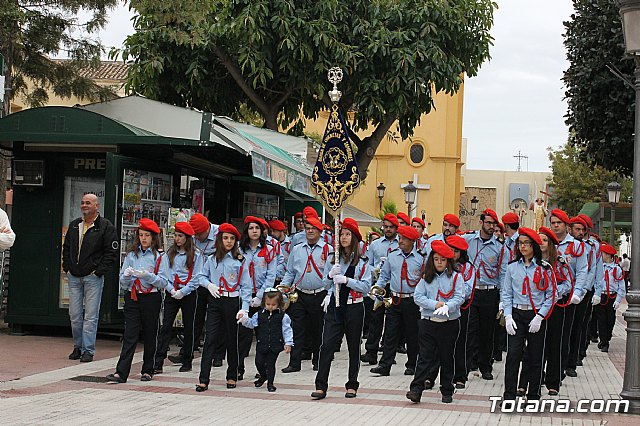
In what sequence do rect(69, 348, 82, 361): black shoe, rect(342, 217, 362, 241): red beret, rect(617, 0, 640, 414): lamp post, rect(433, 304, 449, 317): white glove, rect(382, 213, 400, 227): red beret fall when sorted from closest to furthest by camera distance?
1. rect(433, 304, 449, 317): white glove
2. rect(617, 0, 640, 414): lamp post
3. rect(342, 217, 362, 241): red beret
4. rect(69, 348, 82, 361): black shoe
5. rect(382, 213, 400, 227): red beret

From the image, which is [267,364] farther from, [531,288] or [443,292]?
[531,288]

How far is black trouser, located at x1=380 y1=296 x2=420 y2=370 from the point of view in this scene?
13.1 metres

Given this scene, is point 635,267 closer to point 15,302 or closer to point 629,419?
point 629,419

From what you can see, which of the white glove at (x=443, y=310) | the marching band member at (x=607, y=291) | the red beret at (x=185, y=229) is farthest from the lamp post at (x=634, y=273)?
the marching band member at (x=607, y=291)

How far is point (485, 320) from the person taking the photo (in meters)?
13.4

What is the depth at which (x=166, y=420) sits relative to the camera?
9.39 m

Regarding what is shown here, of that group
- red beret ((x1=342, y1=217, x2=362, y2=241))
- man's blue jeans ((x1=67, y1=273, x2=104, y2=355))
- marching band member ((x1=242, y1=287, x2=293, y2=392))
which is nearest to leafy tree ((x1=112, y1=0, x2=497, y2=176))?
man's blue jeans ((x1=67, y1=273, x2=104, y2=355))

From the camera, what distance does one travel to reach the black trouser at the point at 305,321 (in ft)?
44.7

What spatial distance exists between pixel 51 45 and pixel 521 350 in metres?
13.1

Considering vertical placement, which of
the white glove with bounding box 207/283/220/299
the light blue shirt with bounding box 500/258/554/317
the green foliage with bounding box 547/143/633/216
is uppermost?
the green foliage with bounding box 547/143/633/216

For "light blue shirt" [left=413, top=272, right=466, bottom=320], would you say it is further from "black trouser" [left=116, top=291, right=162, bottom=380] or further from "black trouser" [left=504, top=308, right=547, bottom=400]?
"black trouser" [left=116, top=291, right=162, bottom=380]

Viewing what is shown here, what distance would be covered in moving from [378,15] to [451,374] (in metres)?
13.3

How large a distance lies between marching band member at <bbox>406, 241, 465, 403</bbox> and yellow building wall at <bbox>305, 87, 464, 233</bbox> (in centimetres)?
4599
